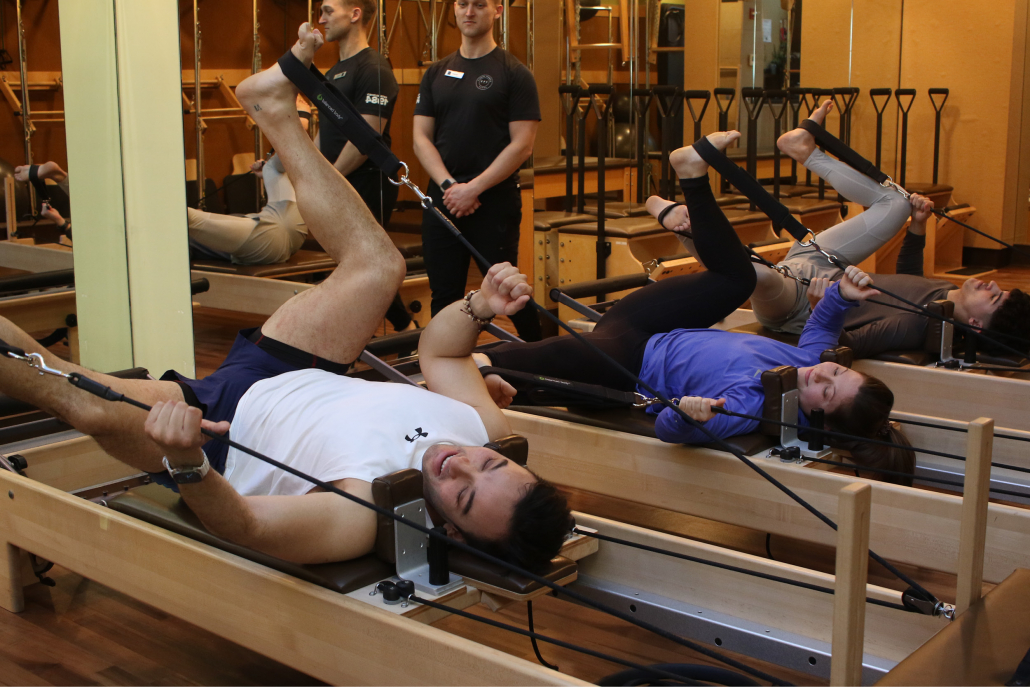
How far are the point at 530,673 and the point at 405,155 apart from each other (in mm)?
2851

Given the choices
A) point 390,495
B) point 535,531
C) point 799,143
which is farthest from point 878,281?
point 390,495

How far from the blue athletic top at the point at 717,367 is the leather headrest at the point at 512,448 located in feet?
1.70

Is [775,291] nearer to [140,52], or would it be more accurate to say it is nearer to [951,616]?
[951,616]

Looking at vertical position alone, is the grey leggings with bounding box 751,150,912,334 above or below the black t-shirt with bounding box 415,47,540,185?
below

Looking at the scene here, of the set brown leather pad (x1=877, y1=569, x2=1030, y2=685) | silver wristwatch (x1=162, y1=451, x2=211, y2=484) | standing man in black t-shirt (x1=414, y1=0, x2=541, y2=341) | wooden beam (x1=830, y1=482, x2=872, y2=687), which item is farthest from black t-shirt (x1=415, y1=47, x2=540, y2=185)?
wooden beam (x1=830, y1=482, x2=872, y2=687)

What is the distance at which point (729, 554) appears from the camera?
1.84 m

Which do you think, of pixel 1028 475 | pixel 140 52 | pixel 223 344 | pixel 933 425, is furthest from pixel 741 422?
pixel 223 344

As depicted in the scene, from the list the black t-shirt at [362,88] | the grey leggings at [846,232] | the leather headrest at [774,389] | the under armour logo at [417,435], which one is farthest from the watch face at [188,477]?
the grey leggings at [846,232]

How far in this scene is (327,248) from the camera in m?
2.20

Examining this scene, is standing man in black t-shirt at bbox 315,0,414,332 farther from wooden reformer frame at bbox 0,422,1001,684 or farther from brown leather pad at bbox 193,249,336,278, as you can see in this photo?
wooden reformer frame at bbox 0,422,1001,684

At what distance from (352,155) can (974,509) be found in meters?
2.69

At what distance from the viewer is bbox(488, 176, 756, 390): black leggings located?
106 inches

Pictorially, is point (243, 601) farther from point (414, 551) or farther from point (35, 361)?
point (35, 361)

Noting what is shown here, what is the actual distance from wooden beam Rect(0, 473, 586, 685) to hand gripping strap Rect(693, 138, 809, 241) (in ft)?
5.10
